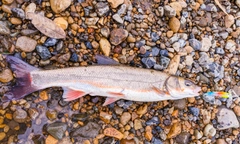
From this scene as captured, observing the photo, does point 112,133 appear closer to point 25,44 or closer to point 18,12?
point 25,44

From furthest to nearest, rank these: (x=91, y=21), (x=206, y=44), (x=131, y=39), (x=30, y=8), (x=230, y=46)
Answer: (x=230, y=46), (x=206, y=44), (x=131, y=39), (x=91, y=21), (x=30, y=8)

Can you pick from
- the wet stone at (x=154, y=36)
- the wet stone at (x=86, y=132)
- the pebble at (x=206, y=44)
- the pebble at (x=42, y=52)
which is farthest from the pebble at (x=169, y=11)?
the wet stone at (x=86, y=132)

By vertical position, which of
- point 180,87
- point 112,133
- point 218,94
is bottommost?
point 112,133

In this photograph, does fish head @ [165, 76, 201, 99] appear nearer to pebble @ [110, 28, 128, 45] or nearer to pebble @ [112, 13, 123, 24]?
pebble @ [110, 28, 128, 45]

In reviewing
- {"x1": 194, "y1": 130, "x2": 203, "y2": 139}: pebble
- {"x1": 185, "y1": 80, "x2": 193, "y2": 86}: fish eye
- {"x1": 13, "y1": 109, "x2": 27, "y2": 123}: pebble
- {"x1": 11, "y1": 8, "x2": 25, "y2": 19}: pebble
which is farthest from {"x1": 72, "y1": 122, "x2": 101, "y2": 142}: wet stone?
{"x1": 11, "y1": 8, "x2": 25, "y2": 19}: pebble

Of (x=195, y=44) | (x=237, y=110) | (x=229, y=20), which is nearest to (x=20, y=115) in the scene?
(x=195, y=44)
